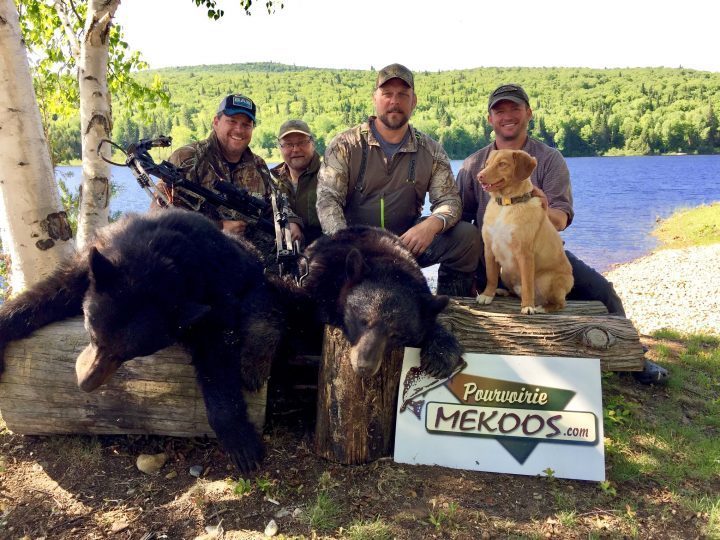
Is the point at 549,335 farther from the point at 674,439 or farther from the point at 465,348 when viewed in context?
the point at 674,439

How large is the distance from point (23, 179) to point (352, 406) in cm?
336

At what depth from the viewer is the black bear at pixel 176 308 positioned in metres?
2.60

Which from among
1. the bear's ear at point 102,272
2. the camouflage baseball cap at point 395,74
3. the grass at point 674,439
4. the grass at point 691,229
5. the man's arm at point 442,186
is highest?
the camouflage baseball cap at point 395,74

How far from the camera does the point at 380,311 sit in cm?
298

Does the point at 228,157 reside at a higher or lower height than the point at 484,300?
higher

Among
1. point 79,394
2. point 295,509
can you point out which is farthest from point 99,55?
point 295,509

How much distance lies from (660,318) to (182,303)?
721cm

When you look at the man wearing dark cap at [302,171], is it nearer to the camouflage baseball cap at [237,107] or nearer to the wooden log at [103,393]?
the camouflage baseball cap at [237,107]

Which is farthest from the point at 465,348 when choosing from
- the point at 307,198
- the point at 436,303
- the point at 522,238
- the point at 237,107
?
the point at 237,107

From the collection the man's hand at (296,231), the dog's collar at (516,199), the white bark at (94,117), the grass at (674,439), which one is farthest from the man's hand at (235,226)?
the grass at (674,439)

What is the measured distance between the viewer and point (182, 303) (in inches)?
109

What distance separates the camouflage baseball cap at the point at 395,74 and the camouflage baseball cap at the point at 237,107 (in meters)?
1.26

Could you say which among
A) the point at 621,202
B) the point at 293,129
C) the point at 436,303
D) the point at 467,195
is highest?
the point at 293,129

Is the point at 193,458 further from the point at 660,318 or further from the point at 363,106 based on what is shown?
the point at 363,106
